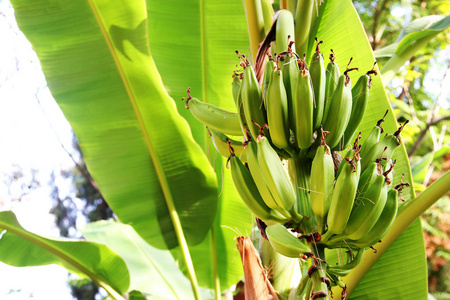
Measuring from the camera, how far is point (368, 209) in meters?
0.67

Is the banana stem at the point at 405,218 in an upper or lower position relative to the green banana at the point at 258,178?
lower

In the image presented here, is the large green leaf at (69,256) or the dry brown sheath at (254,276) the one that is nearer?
the dry brown sheath at (254,276)

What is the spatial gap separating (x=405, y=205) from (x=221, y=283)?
860mm

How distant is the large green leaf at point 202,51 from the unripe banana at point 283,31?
A: 41 centimetres

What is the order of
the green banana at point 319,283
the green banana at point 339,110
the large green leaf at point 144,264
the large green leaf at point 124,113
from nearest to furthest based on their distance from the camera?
the green banana at point 319,283 < the green banana at point 339,110 < the large green leaf at point 124,113 < the large green leaf at point 144,264

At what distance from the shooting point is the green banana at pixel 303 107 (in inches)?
27.1

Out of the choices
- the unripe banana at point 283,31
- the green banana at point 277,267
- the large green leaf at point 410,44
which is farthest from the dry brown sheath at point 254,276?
the large green leaf at point 410,44

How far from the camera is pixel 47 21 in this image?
1227 mm

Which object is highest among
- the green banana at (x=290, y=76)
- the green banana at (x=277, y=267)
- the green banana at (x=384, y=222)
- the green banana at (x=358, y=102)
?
the green banana at (x=290, y=76)

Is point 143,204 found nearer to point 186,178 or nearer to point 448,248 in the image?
point 186,178

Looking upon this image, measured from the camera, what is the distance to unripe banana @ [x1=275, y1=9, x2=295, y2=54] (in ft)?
2.57

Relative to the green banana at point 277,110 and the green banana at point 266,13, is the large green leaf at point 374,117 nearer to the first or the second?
the green banana at point 266,13

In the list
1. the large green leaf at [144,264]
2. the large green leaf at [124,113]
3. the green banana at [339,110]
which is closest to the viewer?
the green banana at [339,110]

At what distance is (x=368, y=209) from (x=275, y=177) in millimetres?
162
